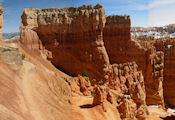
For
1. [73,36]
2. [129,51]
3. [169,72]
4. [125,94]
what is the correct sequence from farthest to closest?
1. [169,72]
2. [129,51]
3. [73,36]
4. [125,94]

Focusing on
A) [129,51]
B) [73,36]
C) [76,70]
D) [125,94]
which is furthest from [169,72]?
[73,36]

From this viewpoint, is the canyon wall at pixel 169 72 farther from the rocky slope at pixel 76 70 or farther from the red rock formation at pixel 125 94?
the red rock formation at pixel 125 94

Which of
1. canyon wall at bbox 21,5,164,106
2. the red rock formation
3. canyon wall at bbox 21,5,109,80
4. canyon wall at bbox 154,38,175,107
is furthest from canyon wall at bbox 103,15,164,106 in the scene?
canyon wall at bbox 21,5,109,80

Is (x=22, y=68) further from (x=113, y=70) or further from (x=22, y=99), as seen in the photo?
(x=113, y=70)

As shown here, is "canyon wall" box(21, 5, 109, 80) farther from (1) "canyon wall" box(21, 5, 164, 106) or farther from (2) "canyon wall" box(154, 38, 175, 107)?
(2) "canyon wall" box(154, 38, 175, 107)

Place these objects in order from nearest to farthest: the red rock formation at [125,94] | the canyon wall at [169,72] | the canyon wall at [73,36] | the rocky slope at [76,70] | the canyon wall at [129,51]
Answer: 1. the rocky slope at [76,70]
2. the red rock formation at [125,94]
3. the canyon wall at [73,36]
4. the canyon wall at [129,51]
5. the canyon wall at [169,72]

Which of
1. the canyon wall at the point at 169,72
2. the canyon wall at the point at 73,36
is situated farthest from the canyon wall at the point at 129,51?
the canyon wall at the point at 73,36

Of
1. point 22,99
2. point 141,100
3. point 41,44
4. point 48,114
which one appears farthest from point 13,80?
point 41,44

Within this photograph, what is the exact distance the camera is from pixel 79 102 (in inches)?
489

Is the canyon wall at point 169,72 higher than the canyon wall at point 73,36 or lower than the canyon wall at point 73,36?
lower

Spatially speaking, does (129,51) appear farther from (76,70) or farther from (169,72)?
(76,70)

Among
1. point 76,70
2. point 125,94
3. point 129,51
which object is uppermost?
point 129,51

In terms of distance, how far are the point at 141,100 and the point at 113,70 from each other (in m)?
6.54

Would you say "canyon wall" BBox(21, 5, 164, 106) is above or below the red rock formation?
above
